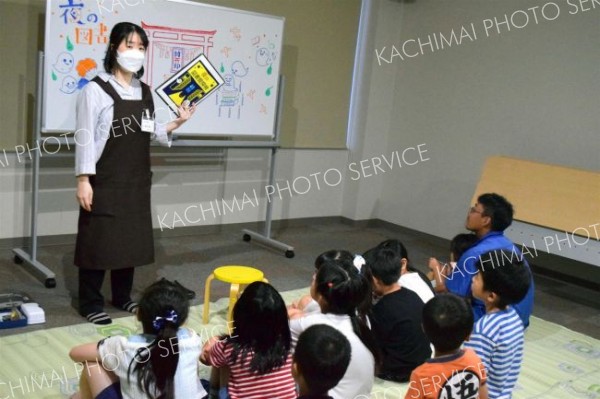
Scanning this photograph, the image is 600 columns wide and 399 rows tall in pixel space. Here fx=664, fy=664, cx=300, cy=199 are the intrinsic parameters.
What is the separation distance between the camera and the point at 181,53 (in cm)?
405

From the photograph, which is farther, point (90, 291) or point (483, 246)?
point (90, 291)

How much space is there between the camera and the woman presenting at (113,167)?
3.02 meters

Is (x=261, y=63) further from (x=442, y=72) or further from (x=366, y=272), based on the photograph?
(x=366, y=272)

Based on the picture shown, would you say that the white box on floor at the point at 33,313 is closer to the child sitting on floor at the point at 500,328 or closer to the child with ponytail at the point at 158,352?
the child with ponytail at the point at 158,352

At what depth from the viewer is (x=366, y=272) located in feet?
8.27

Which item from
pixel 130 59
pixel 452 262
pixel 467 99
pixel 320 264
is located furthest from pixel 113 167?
pixel 467 99

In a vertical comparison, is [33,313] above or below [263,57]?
below

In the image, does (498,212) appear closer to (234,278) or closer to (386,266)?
(386,266)

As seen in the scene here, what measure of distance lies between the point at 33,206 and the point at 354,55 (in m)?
2.99

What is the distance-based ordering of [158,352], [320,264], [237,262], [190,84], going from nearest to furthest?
[158,352]
[320,264]
[190,84]
[237,262]

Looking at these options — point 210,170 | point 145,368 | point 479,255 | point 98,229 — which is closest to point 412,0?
point 210,170

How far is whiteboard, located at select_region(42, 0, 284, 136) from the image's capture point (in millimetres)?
3604

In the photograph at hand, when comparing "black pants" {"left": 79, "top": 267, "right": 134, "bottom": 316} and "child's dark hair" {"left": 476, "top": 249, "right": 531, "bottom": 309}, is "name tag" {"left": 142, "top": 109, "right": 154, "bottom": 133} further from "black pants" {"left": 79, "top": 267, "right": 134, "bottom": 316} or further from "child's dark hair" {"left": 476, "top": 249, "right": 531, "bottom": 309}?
"child's dark hair" {"left": 476, "top": 249, "right": 531, "bottom": 309}

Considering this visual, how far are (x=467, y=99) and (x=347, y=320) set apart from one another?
357 cm
